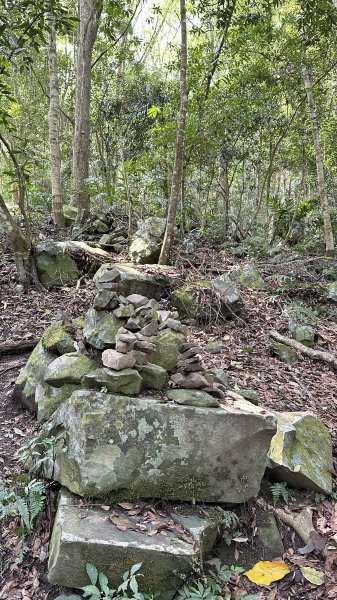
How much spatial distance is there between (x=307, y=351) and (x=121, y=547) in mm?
4106

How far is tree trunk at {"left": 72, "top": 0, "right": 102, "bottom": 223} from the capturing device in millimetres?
10281

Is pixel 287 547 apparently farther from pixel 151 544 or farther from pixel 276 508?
pixel 151 544

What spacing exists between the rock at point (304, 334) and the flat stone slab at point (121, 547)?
3925 millimetres

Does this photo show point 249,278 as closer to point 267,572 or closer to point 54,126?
point 267,572

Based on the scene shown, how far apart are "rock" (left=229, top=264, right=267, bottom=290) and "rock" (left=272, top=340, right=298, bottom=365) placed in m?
1.93

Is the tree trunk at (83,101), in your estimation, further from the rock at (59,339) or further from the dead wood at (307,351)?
the rock at (59,339)

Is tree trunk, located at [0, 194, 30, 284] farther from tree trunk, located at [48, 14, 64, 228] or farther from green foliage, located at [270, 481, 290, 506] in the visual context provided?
green foliage, located at [270, 481, 290, 506]

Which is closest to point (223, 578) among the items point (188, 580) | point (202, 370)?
point (188, 580)

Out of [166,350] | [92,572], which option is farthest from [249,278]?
[92,572]

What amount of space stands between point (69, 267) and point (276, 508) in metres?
5.40

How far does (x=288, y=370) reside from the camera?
5.51m

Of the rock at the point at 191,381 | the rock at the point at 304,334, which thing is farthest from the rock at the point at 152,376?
the rock at the point at 304,334

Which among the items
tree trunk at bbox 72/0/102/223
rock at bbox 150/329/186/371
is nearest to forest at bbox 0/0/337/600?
rock at bbox 150/329/186/371

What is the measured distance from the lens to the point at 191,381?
3.38 metres
